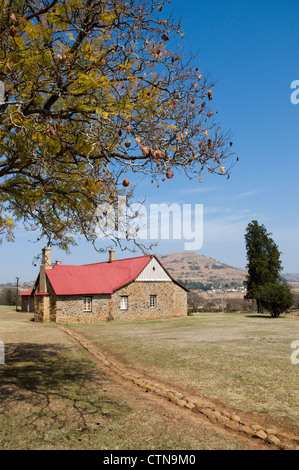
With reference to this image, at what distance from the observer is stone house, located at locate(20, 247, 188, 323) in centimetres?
2930

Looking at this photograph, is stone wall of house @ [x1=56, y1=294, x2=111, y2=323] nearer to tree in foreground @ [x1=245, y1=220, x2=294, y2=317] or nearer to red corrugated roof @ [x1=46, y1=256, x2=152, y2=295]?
red corrugated roof @ [x1=46, y1=256, x2=152, y2=295]

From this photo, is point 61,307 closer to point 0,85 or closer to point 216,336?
point 216,336

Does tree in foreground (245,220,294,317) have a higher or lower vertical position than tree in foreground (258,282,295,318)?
higher

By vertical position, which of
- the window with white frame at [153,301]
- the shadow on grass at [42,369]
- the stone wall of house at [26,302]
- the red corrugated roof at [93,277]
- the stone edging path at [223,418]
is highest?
the red corrugated roof at [93,277]

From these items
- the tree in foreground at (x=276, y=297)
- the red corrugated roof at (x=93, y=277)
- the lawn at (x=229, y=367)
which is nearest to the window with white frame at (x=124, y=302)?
the red corrugated roof at (x=93, y=277)

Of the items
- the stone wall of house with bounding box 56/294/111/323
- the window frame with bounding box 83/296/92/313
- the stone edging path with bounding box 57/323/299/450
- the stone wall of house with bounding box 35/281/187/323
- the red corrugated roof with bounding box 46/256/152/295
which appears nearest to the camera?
the stone edging path with bounding box 57/323/299/450

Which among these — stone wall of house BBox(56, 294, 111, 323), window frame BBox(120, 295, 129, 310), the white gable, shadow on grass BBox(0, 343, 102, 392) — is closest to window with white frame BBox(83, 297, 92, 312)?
stone wall of house BBox(56, 294, 111, 323)

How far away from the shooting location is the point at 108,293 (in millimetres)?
31172

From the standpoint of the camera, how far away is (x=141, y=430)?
19.3 feet

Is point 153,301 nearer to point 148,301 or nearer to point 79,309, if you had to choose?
point 148,301

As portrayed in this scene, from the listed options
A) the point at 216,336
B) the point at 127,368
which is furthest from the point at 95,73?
the point at 216,336

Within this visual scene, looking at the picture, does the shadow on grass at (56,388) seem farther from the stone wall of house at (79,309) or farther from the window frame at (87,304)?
the window frame at (87,304)

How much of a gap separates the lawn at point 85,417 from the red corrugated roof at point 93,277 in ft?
62.7

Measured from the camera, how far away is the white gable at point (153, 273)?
34031mm
